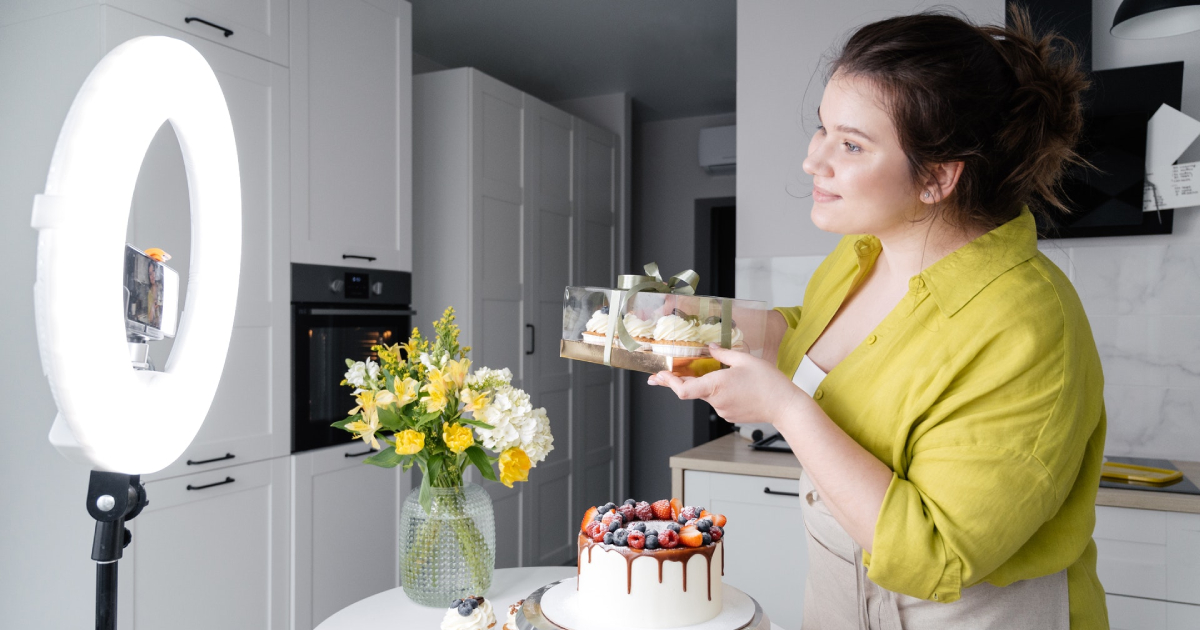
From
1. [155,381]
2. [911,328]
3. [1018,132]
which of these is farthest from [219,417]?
[1018,132]

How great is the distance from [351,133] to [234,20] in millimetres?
533

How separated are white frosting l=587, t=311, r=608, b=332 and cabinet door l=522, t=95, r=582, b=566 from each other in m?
2.71

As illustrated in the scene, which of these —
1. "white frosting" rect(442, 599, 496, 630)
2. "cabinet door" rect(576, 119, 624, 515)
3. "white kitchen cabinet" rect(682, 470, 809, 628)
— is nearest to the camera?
"white frosting" rect(442, 599, 496, 630)

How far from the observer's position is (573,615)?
0.97 metres

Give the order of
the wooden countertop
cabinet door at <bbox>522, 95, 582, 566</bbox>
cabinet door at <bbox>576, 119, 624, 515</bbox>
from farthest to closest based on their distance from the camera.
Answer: cabinet door at <bbox>576, 119, 624, 515</bbox> < cabinet door at <bbox>522, 95, 582, 566</bbox> < the wooden countertop

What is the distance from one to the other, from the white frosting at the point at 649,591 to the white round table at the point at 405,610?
37cm

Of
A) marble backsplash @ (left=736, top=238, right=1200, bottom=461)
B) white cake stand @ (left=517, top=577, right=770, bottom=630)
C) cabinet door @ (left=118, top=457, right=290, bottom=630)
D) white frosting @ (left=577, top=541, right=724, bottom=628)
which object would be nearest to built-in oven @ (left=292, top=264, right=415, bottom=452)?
cabinet door @ (left=118, top=457, right=290, bottom=630)

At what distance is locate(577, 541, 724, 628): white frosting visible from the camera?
37.7 inches

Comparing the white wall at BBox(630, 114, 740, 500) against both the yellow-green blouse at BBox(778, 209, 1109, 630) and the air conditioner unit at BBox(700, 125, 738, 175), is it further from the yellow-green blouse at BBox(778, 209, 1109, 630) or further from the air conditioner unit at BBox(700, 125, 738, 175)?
the yellow-green blouse at BBox(778, 209, 1109, 630)

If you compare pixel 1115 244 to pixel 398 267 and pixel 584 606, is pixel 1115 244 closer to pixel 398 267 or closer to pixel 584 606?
pixel 584 606

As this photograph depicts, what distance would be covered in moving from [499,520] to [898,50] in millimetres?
3037

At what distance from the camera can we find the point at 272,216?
238 cm

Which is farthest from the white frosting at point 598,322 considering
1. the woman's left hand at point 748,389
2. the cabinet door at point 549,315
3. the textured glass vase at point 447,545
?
the cabinet door at point 549,315

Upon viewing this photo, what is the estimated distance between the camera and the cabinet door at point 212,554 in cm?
200
